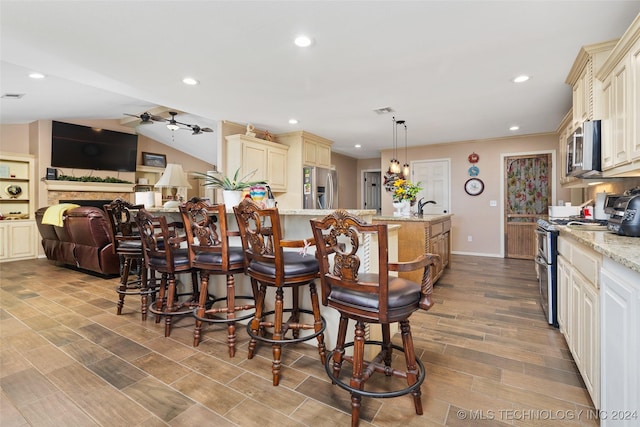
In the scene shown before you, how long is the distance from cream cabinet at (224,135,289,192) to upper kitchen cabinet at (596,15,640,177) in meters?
4.13

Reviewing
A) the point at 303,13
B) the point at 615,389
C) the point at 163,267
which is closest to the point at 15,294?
the point at 163,267

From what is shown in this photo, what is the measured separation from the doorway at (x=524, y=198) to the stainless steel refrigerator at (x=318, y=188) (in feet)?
11.0

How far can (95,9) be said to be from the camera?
1.98 m

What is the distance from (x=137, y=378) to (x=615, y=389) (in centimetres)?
236

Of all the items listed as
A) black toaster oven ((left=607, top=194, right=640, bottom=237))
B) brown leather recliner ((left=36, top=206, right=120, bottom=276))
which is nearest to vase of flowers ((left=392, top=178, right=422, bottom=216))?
black toaster oven ((left=607, top=194, right=640, bottom=237))

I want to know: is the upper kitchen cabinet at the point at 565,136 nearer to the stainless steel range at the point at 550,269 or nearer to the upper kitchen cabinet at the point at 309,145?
the stainless steel range at the point at 550,269

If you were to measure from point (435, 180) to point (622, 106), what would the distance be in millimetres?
4514

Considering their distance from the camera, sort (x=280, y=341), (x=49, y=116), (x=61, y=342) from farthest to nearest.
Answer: (x=49, y=116)
(x=61, y=342)
(x=280, y=341)

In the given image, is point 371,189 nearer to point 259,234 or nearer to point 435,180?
point 435,180

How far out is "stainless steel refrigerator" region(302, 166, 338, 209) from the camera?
5629 mm

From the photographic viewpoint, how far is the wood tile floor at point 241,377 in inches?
59.7

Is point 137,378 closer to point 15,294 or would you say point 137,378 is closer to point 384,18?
point 384,18

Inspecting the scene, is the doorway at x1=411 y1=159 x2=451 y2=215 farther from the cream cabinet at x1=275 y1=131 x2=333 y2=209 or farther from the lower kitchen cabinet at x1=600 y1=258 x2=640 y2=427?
the lower kitchen cabinet at x1=600 y1=258 x2=640 y2=427

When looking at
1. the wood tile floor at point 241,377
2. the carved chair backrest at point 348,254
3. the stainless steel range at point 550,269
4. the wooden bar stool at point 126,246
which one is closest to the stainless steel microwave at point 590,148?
the stainless steel range at point 550,269
